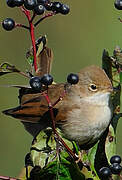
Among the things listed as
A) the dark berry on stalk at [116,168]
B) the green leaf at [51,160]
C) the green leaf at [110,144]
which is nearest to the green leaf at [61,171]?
the green leaf at [51,160]

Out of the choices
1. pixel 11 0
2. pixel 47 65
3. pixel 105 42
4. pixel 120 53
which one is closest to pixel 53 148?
pixel 120 53

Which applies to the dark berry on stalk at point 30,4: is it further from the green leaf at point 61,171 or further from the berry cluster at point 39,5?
the green leaf at point 61,171

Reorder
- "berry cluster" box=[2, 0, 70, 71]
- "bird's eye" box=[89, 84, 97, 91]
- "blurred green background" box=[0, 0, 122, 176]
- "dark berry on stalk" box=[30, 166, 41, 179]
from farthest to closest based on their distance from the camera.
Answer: "blurred green background" box=[0, 0, 122, 176] → "bird's eye" box=[89, 84, 97, 91] → "berry cluster" box=[2, 0, 70, 71] → "dark berry on stalk" box=[30, 166, 41, 179]

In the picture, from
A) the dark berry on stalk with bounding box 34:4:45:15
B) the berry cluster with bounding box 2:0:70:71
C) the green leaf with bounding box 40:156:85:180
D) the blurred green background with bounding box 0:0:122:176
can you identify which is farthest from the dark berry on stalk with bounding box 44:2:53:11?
the blurred green background with bounding box 0:0:122:176

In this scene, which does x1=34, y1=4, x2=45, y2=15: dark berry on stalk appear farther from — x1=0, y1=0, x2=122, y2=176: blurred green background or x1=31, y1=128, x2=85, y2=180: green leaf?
x1=0, y1=0, x2=122, y2=176: blurred green background

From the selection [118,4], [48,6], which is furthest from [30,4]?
[118,4]

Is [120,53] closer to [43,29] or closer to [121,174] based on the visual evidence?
[121,174]
